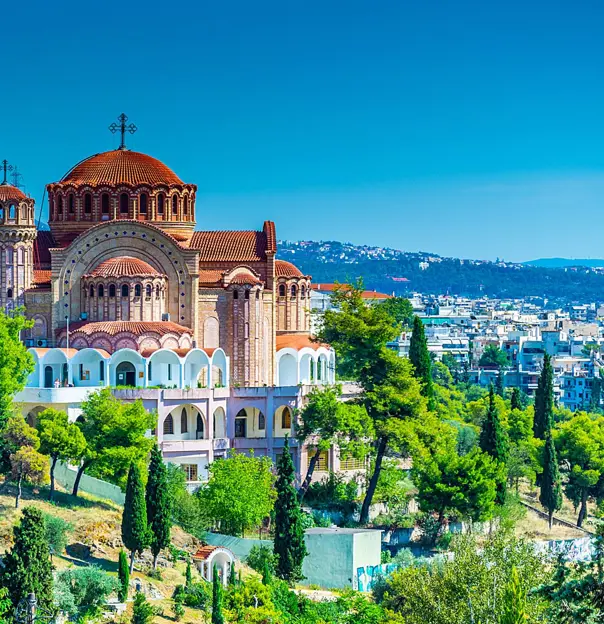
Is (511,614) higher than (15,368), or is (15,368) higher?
(15,368)

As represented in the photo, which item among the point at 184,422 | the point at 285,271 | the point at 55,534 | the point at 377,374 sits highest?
the point at 285,271

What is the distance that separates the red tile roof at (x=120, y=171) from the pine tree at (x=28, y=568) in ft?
102

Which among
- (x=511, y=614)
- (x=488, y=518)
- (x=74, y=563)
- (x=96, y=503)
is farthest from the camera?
(x=488, y=518)

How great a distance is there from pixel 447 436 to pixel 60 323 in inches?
675

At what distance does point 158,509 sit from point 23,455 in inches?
201

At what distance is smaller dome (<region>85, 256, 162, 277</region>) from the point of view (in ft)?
245

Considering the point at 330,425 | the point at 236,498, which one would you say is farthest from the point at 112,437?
the point at 330,425

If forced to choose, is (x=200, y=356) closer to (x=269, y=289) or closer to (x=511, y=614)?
(x=269, y=289)

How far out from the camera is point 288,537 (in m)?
61.5

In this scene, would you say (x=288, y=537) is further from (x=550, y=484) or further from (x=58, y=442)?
(x=550, y=484)

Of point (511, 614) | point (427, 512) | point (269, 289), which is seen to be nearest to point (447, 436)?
point (427, 512)

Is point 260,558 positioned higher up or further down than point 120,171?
further down

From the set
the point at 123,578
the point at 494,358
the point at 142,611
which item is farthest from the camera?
the point at 494,358

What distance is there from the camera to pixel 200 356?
242 ft
